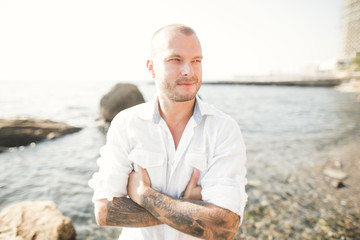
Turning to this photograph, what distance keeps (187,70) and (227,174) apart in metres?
0.97

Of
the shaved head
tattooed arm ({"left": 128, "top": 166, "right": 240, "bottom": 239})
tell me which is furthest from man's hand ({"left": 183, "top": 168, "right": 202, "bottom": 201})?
the shaved head

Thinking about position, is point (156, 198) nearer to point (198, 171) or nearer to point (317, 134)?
point (198, 171)

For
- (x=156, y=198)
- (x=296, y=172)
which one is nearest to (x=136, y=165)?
(x=156, y=198)

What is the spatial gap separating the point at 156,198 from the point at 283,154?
7463mm

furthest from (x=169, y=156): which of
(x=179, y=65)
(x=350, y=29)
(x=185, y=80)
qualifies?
(x=350, y=29)

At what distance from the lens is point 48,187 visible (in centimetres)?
559

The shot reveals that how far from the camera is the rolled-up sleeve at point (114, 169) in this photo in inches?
73.4

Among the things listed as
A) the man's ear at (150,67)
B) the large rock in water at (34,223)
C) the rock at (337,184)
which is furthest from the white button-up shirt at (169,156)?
the rock at (337,184)

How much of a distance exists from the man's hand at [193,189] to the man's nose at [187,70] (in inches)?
33.6

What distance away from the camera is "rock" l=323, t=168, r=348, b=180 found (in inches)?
227

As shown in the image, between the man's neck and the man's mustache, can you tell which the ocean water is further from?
the man's mustache

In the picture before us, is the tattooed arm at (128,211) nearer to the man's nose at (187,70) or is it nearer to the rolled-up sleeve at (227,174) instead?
the rolled-up sleeve at (227,174)

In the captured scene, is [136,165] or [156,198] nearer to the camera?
[156,198]

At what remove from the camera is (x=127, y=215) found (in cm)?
182
